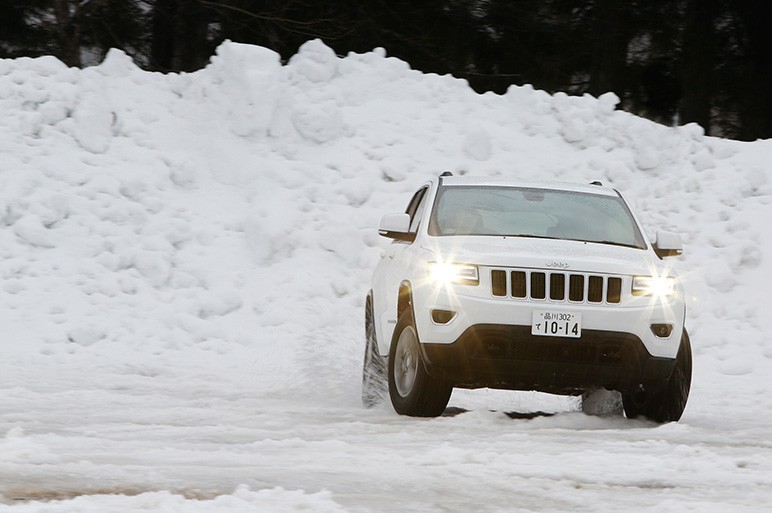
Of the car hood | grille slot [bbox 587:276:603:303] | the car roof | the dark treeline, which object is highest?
the dark treeline

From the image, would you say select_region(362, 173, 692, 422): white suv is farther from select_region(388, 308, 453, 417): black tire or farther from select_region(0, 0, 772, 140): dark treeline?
select_region(0, 0, 772, 140): dark treeline

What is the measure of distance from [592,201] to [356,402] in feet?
7.52

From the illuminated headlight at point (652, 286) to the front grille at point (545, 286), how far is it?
0.26m

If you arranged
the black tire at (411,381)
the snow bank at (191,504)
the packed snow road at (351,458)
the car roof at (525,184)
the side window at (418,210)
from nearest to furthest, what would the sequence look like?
the snow bank at (191,504), the packed snow road at (351,458), the black tire at (411,381), the car roof at (525,184), the side window at (418,210)

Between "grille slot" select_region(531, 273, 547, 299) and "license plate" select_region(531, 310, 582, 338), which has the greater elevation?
"grille slot" select_region(531, 273, 547, 299)

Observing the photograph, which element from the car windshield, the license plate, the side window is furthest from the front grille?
the side window

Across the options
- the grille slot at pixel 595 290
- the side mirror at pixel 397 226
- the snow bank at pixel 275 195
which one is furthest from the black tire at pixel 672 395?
the snow bank at pixel 275 195

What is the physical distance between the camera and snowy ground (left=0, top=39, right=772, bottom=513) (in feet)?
18.9

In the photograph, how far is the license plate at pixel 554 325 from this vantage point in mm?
8000

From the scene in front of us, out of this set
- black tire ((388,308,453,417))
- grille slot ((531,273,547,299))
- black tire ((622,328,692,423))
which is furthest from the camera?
black tire ((622,328,692,423))

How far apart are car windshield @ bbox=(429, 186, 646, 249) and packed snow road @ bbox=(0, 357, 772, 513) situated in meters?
1.18

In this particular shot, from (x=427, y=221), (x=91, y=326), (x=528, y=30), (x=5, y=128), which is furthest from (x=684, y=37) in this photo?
(x=427, y=221)

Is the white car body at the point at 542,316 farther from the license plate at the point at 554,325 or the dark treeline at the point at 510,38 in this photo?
the dark treeline at the point at 510,38

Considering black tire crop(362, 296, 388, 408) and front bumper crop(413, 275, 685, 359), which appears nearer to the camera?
front bumper crop(413, 275, 685, 359)
